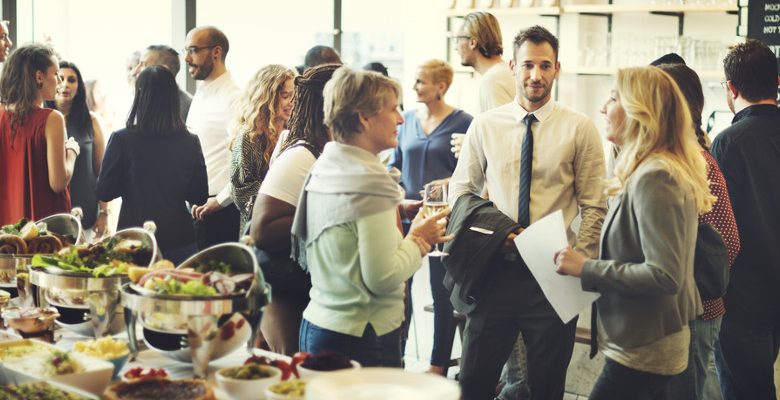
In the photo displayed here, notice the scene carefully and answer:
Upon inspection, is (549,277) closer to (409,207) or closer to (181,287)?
(409,207)

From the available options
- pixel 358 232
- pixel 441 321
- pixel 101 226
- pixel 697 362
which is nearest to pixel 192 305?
pixel 358 232

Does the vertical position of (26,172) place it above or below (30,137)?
below

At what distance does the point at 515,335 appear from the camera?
343 cm

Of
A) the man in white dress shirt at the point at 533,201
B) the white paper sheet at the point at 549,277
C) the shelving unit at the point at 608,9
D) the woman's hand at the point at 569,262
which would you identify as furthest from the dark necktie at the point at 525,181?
Answer: the shelving unit at the point at 608,9

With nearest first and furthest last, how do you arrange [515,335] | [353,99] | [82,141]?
1. [353,99]
2. [515,335]
3. [82,141]

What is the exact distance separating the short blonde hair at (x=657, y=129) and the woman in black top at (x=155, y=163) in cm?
213

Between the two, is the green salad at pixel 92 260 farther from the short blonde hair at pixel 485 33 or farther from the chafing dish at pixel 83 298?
the short blonde hair at pixel 485 33

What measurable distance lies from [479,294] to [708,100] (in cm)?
404

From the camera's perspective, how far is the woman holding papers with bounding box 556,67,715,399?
8.73 ft

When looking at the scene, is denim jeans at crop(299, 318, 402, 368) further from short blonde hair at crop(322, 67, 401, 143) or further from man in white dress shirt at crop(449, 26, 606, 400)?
man in white dress shirt at crop(449, 26, 606, 400)

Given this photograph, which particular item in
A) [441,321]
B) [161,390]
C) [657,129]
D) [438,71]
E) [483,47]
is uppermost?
[483,47]

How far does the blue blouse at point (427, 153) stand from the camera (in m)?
4.96

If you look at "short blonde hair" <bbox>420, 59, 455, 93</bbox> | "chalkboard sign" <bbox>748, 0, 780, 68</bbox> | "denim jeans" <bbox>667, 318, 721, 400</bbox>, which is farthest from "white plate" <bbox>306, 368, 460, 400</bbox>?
"chalkboard sign" <bbox>748, 0, 780, 68</bbox>

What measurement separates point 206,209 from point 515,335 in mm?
1845
